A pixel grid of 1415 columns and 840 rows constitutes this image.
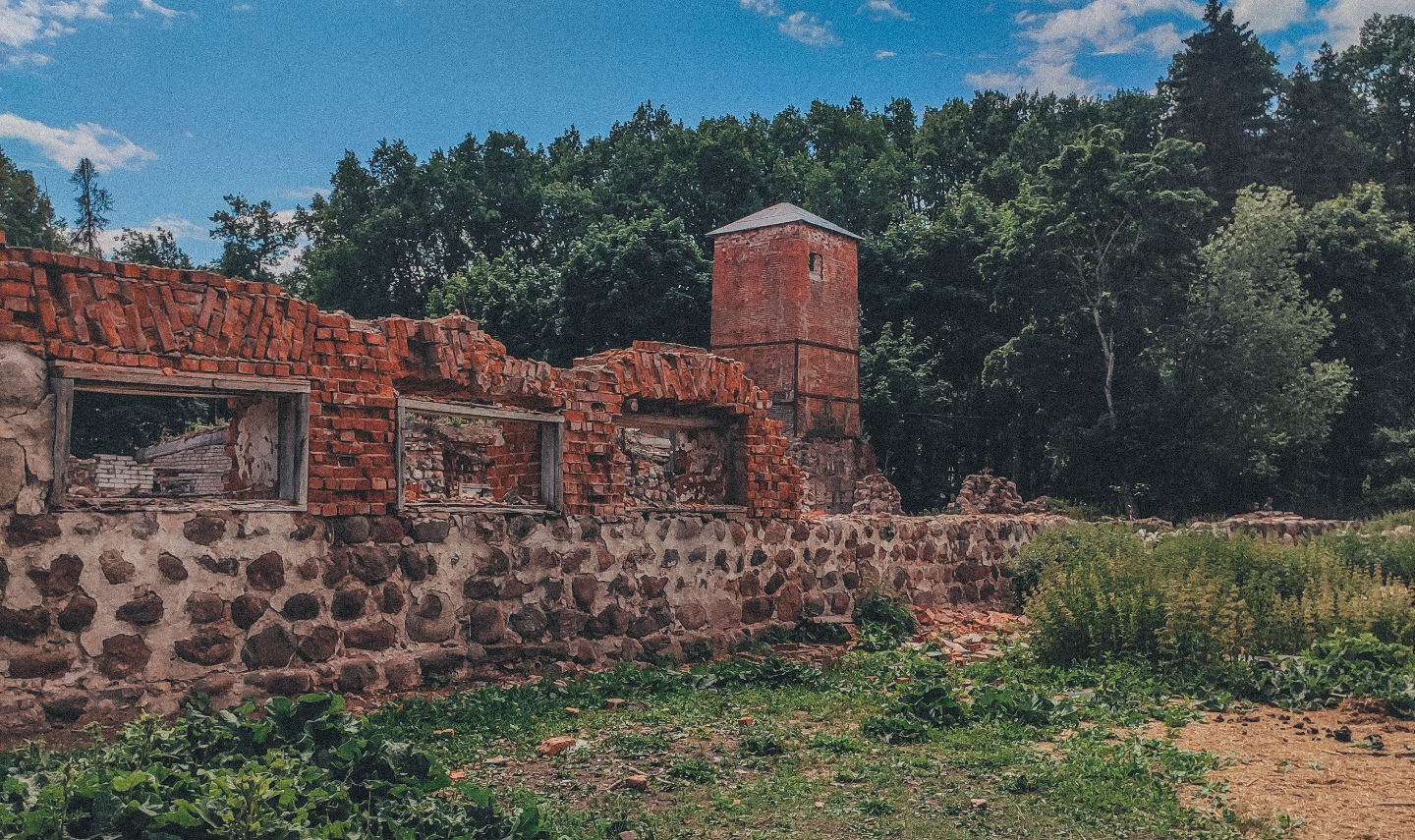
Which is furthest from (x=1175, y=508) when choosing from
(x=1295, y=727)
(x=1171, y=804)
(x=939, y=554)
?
(x=1171, y=804)

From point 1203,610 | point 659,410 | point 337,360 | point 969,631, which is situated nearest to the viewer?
point 337,360

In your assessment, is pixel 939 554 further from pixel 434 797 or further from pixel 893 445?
pixel 893 445

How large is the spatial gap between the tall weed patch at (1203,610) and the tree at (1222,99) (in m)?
41.6

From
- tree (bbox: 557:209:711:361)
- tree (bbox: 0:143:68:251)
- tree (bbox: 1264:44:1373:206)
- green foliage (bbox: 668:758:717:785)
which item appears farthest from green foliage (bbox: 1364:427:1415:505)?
tree (bbox: 0:143:68:251)

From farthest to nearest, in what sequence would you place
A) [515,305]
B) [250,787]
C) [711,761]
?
[515,305] → [711,761] → [250,787]

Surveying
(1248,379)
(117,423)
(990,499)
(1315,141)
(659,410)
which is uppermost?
(1315,141)

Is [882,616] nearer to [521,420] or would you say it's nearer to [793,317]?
[521,420]

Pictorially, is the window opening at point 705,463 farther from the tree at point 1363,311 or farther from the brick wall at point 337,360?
the tree at point 1363,311

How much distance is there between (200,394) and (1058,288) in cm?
2942

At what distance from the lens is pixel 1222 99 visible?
49.2 m

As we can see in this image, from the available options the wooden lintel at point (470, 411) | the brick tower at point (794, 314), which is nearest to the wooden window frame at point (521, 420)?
the wooden lintel at point (470, 411)

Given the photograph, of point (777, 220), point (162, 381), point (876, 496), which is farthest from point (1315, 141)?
point (162, 381)

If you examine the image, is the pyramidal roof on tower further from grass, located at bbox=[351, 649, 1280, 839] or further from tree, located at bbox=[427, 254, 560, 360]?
grass, located at bbox=[351, 649, 1280, 839]

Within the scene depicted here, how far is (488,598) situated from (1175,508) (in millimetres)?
28411
